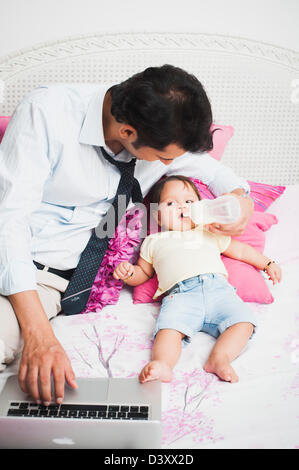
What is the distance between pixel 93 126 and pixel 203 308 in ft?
2.06

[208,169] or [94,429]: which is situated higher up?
[208,169]

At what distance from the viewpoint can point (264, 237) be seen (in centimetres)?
158

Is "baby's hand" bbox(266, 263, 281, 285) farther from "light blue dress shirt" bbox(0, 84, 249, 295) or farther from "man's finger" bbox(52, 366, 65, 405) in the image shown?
"man's finger" bbox(52, 366, 65, 405)

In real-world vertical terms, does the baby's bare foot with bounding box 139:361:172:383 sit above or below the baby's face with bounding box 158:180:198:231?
below

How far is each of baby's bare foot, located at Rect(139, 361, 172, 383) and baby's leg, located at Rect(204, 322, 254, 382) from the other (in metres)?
0.11

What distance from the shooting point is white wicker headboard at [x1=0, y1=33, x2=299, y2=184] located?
1791 millimetres

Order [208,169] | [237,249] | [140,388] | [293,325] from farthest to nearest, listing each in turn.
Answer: [208,169] < [237,249] < [293,325] < [140,388]

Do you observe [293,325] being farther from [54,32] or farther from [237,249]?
[54,32]

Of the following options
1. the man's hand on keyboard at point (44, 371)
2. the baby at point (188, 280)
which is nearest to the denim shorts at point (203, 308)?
the baby at point (188, 280)

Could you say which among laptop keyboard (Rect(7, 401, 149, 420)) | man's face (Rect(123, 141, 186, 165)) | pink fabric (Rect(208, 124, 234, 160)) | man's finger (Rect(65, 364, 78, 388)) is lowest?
laptop keyboard (Rect(7, 401, 149, 420))

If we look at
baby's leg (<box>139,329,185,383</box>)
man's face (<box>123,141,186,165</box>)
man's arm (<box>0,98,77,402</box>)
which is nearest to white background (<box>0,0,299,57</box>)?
man's arm (<box>0,98,77,402</box>)

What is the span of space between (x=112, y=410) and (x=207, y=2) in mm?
1709

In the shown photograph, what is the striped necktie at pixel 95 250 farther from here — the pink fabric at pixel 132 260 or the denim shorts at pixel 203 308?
the denim shorts at pixel 203 308
